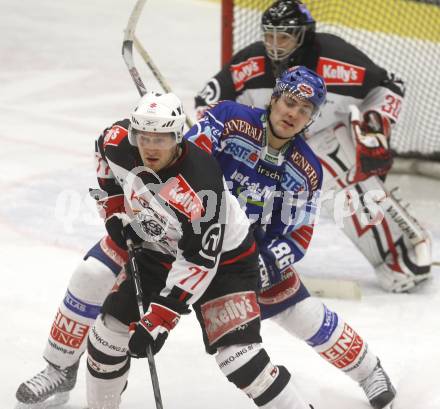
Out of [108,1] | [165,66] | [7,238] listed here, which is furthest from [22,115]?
[108,1]

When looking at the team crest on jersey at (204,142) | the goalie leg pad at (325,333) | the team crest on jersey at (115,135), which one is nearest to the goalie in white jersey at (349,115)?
the team crest on jersey at (204,142)

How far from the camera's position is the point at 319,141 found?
4.36m

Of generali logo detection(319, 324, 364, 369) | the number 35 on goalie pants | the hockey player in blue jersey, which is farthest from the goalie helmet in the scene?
generali logo detection(319, 324, 364, 369)

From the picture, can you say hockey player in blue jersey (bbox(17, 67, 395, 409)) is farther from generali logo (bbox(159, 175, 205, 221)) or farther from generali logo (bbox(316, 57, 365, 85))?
generali logo (bbox(316, 57, 365, 85))

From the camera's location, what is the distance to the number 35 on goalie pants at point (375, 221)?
4.39m

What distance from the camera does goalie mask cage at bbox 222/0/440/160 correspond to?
18.1ft

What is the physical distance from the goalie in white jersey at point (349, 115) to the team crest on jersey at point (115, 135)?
1210 millimetres

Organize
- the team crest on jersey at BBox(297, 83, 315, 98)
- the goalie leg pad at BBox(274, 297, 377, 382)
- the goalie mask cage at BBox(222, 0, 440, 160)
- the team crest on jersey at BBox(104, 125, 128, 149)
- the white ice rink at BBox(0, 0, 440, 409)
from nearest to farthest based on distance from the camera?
the team crest on jersey at BBox(104, 125, 128, 149) < the team crest on jersey at BBox(297, 83, 315, 98) < the goalie leg pad at BBox(274, 297, 377, 382) < the white ice rink at BBox(0, 0, 440, 409) < the goalie mask cage at BBox(222, 0, 440, 160)

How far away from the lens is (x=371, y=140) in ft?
13.3

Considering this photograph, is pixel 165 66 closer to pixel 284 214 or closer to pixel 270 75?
pixel 270 75

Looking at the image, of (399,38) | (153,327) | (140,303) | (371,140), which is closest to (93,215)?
(371,140)

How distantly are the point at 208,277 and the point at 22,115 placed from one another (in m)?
3.93

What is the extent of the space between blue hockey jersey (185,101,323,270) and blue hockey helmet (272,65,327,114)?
0.12 metres

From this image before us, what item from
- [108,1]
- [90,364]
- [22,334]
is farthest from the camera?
[108,1]
